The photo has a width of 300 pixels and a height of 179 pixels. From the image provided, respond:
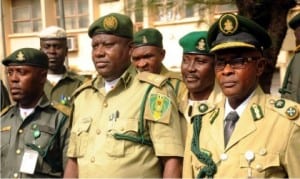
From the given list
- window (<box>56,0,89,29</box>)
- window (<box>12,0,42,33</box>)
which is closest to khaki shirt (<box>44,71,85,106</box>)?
window (<box>56,0,89,29</box>)

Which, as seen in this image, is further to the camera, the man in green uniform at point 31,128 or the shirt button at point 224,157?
the man in green uniform at point 31,128

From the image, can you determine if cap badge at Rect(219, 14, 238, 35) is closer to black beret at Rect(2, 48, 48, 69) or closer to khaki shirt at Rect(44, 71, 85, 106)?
black beret at Rect(2, 48, 48, 69)

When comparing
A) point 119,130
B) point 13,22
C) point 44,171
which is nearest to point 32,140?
point 44,171

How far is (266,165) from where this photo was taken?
7.81 feet

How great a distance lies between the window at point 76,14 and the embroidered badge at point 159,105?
53.0 ft

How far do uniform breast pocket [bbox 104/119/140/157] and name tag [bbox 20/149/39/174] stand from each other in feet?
2.04

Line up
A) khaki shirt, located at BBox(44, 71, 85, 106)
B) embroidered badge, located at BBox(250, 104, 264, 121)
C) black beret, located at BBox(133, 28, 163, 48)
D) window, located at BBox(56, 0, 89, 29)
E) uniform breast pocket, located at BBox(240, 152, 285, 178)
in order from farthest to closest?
window, located at BBox(56, 0, 89, 29) < khaki shirt, located at BBox(44, 71, 85, 106) < black beret, located at BBox(133, 28, 163, 48) < embroidered badge, located at BBox(250, 104, 264, 121) < uniform breast pocket, located at BBox(240, 152, 285, 178)

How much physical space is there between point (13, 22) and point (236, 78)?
19570 mm

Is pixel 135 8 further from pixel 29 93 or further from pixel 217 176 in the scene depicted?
pixel 217 176

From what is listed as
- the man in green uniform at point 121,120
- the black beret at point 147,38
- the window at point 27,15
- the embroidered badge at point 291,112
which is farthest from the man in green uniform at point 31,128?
the window at point 27,15

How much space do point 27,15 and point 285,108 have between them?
756 inches

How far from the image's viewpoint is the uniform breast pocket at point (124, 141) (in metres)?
2.94

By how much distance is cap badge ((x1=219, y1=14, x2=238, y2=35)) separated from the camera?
256cm

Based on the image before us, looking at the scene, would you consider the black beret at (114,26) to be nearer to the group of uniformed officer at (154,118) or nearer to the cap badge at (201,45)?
the group of uniformed officer at (154,118)
